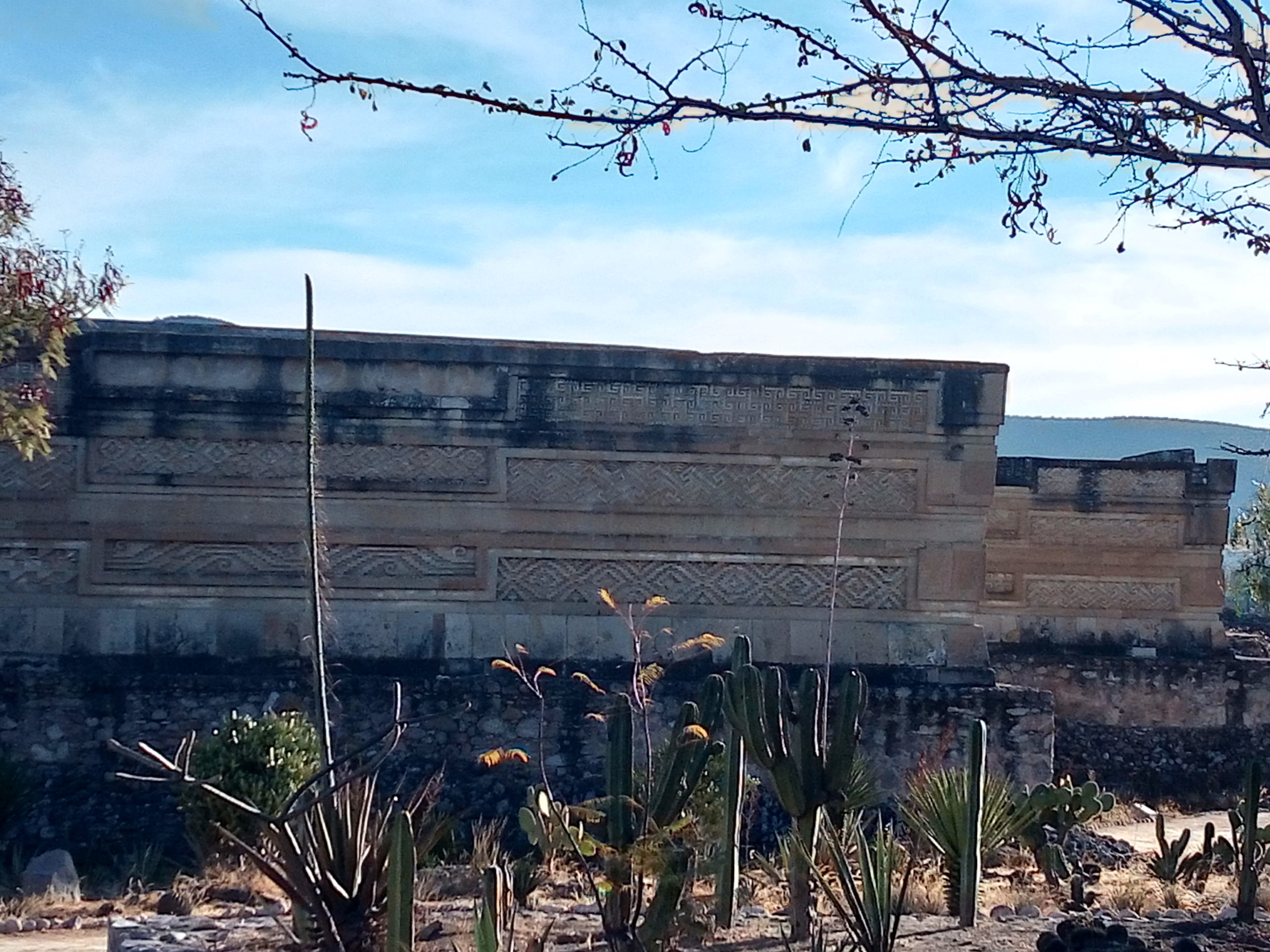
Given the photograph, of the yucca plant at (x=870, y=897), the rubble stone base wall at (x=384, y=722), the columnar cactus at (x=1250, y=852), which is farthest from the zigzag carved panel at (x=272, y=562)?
the columnar cactus at (x=1250, y=852)

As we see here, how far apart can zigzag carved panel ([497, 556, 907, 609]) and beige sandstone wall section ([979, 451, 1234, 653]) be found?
4872 millimetres

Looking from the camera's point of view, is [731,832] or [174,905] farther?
[174,905]

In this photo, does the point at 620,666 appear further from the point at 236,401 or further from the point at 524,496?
the point at 236,401

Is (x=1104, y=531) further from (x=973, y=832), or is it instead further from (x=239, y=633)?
(x=239, y=633)

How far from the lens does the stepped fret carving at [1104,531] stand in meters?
15.2

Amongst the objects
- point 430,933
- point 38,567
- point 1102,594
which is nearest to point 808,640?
point 430,933

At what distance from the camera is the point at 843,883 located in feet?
19.2

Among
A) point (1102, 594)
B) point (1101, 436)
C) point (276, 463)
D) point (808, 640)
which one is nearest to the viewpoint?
point (276, 463)

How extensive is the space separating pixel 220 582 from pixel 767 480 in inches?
160

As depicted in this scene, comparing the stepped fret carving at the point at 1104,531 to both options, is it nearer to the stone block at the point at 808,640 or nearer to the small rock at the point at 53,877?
the stone block at the point at 808,640

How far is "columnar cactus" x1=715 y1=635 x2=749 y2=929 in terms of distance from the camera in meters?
6.75

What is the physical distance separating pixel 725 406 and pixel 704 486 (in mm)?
615

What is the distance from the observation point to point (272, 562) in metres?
10.4

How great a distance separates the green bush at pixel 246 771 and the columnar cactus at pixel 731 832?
293cm
